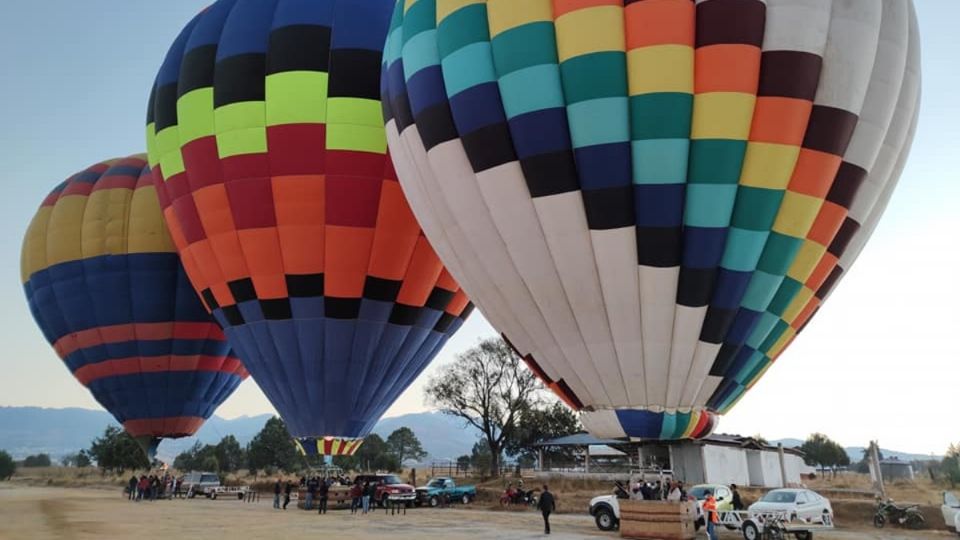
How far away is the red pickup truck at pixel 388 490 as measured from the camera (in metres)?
20.5

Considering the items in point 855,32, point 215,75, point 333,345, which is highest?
point 215,75

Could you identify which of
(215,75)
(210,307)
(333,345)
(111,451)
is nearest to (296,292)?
(333,345)

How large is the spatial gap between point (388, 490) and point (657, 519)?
1137 cm

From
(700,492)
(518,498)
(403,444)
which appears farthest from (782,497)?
(403,444)

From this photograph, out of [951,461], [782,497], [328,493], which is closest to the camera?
[782,497]

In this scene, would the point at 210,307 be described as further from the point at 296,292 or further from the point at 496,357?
the point at 496,357

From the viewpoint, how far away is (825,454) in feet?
214

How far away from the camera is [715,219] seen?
31.3 ft

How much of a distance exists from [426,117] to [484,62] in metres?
1.37

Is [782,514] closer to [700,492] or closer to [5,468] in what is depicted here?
[700,492]

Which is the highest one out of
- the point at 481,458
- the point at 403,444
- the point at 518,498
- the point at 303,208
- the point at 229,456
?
the point at 303,208

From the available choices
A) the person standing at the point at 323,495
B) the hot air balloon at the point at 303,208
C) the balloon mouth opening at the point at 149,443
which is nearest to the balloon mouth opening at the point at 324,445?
the hot air balloon at the point at 303,208

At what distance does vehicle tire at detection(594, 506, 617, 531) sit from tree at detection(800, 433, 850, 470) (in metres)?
57.6

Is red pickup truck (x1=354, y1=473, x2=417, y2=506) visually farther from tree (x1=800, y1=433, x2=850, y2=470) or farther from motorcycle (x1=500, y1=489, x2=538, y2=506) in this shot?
tree (x1=800, y1=433, x2=850, y2=470)
